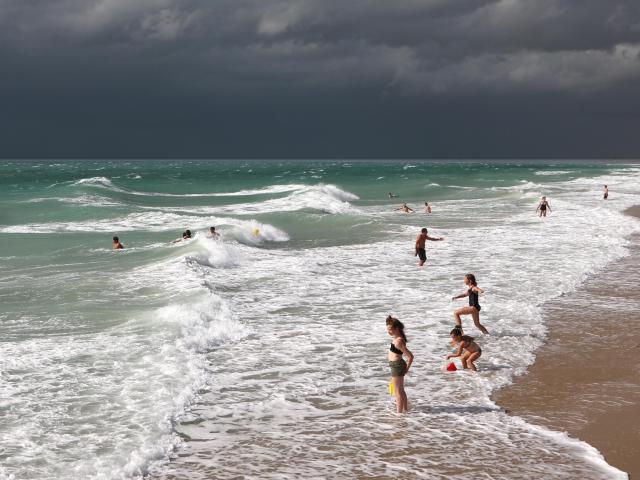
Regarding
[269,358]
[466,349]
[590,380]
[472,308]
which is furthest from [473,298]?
[269,358]

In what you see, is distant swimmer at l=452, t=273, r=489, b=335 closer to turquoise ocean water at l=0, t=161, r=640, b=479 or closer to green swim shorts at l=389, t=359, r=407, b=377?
turquoise ocean water at l=0, t=161, r=640, b=479

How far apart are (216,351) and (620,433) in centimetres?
724

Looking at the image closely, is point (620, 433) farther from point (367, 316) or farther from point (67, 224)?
point (67, 224)

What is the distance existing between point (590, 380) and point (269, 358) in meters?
5.45

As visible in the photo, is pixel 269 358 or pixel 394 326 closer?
pixel 394 326

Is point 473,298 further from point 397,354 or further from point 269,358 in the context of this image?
point 397,354

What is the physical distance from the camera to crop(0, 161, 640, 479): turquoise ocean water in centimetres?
838

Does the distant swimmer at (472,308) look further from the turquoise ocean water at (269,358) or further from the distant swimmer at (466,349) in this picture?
the distant swimmer at (466,349)

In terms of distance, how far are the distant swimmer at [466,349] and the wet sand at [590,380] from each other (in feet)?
2.74

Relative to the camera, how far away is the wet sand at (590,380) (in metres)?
8.90

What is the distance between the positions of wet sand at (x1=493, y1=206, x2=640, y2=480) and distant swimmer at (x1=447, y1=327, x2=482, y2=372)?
83cm

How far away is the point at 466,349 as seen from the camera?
38.6 ft

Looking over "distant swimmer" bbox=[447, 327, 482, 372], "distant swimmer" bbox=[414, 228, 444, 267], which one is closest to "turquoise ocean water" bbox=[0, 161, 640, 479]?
"distant swimmer" bbox=[447, 327, 482, 372]

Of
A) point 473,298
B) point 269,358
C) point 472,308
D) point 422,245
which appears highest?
point 422,245
